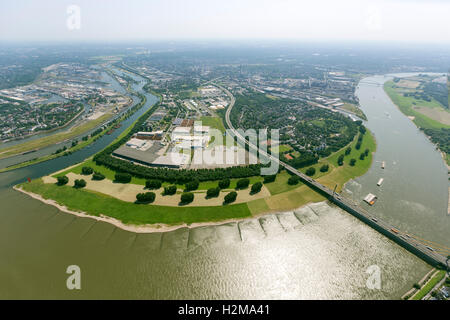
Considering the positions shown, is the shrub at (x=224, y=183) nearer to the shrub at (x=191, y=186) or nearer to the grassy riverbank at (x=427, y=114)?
the shrub at (x=191, y=186)

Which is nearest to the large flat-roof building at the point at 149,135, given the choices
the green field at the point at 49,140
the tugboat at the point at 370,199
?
the green field at the point at 49,140

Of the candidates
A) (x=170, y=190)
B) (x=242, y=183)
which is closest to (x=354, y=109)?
(x=242, y=183)

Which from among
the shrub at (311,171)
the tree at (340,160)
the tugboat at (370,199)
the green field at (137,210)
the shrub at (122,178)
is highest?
the tree at (340,160)

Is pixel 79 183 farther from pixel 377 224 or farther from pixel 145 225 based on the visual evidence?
pixel 377 224

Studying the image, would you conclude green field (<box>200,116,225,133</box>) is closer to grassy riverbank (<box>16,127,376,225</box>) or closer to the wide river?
grassy riverbank (<box>16,127,376,225</box>)

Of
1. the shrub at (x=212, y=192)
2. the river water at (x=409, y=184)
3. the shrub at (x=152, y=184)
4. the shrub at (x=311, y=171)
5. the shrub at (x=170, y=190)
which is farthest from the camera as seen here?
the shrub at (x=311, y=171)

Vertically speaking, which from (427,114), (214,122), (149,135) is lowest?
(149,135)
